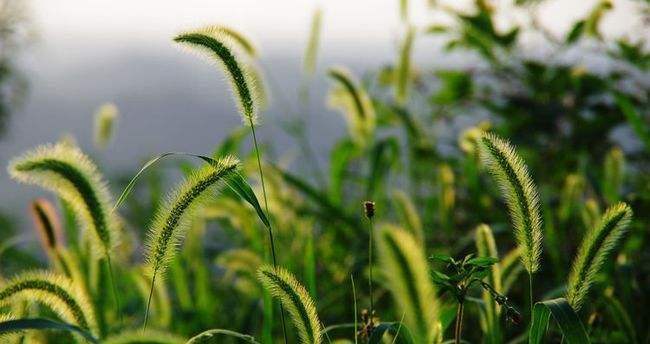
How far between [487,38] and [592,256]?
2.77 metres

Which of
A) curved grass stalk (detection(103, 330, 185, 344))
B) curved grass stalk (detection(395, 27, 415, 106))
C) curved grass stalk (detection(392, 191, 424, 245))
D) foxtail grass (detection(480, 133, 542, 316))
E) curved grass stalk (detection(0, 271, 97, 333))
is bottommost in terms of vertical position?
curved grass stalk (detection(103, 330, 185, 344))

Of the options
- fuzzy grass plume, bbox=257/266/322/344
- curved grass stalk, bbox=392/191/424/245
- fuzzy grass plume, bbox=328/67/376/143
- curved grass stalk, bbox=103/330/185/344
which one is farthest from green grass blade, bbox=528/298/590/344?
fuzzy grass plume, bbox=328/67/376/143

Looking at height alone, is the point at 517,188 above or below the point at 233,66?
below

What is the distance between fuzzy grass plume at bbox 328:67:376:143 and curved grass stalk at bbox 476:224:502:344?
1.16 meters

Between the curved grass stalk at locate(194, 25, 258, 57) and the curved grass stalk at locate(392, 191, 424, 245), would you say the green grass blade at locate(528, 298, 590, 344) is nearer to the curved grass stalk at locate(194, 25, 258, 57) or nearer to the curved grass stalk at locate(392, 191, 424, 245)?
the curved grass stalk at locate(194, 25, 258, 57)

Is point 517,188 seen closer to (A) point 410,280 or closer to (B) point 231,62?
(A) point 410,280

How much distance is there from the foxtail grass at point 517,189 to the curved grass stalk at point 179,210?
0.44m

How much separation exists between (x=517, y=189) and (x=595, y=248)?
0.64 ft

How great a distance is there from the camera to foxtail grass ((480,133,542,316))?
144 cm

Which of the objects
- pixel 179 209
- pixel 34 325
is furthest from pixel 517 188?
pixel 34 325

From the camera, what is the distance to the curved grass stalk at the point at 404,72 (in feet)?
11.2

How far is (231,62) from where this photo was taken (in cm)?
166

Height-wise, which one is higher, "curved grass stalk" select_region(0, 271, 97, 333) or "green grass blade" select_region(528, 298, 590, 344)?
"curved grass stalk" select_region(0, 271, 97, 333)

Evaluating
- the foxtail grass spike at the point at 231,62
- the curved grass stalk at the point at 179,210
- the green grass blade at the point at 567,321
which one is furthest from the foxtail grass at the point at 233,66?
the green grass blade at the point at 567,321
